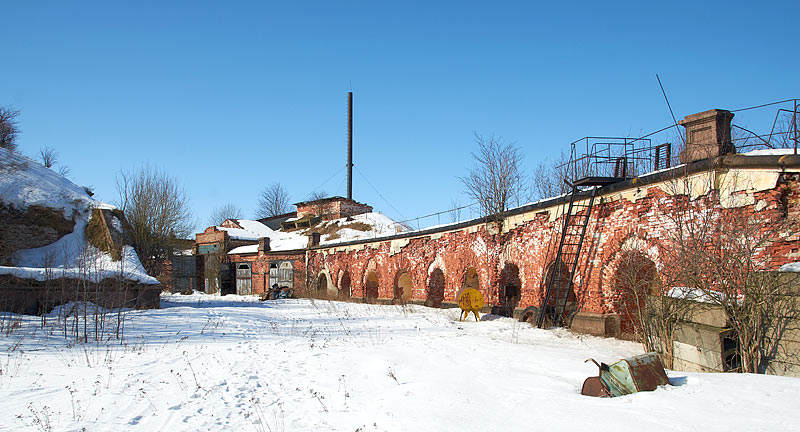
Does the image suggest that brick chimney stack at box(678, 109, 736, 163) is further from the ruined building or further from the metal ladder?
the metal ladder

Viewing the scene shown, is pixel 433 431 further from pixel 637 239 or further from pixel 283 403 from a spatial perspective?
pixel 637 239

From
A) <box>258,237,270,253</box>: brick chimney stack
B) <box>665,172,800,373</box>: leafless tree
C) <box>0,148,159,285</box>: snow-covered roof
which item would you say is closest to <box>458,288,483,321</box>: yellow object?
<box>665,172,800,373</box>: leafless tree

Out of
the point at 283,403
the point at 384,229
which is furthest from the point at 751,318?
the point at 384,229

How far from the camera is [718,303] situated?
6914 mm

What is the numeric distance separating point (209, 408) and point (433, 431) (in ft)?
9.02

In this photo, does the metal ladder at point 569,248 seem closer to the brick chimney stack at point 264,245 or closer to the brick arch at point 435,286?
the brick arch at point 435,286

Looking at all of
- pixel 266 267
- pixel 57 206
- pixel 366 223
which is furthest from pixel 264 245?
pixel 57 206

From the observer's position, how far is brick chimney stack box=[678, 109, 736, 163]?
9.56m

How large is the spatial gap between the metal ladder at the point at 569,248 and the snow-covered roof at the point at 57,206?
38.9 feet

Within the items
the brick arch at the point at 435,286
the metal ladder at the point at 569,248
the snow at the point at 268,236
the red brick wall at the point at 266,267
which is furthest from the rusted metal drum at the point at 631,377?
the snow at the point at 268,236

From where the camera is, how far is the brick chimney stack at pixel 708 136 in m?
9.56

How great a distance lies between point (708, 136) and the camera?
32.7 feet

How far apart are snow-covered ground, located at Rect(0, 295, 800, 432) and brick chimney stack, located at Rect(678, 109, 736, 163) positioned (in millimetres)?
3983

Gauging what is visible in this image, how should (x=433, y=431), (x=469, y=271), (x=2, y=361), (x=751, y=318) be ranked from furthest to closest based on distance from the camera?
(x=469, y=271), (x=2, y=361), (x=751, y=318), (x=433, y=431)
